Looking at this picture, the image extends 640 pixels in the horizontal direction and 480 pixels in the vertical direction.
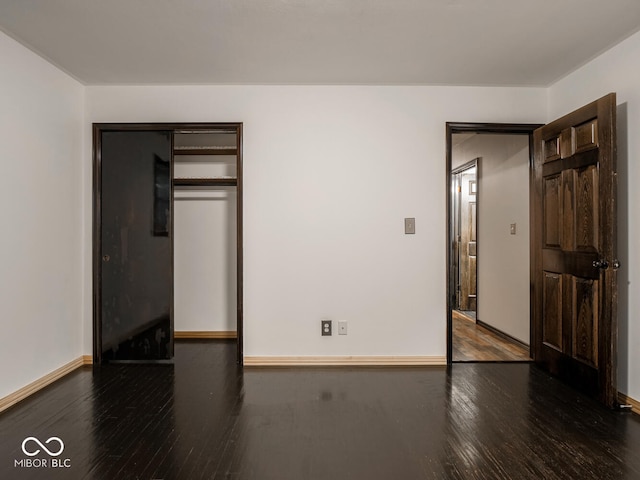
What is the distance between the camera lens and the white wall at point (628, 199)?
2664 millimetres

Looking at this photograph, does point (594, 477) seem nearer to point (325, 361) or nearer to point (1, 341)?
point (325, 361)

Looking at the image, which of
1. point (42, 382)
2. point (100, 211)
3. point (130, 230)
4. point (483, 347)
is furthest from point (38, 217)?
point (483, 347)

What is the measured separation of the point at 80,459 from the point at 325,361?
193 centimetres

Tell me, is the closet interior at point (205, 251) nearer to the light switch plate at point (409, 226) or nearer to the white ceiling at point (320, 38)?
the white ceiling at point (320, 38)

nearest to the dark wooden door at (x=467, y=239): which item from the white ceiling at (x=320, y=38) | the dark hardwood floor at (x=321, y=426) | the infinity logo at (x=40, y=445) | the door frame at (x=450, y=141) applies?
the door frame at (x=450, y=141)

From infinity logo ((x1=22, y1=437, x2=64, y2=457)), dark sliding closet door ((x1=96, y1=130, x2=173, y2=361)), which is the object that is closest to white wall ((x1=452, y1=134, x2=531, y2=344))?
dark sliding closet door ((x1=96, y1=130, x2=173, y2=361))

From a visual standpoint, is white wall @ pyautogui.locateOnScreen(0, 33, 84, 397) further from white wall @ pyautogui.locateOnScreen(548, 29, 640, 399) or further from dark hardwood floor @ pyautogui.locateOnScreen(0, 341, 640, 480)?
white wall @ pyautogui.locateOnScreen(548, 29, 640, 399)

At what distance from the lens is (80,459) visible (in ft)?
6.70

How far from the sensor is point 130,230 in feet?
11.9

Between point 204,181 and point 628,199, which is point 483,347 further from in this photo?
point 204,181

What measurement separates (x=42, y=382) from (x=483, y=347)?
3743 millimetres

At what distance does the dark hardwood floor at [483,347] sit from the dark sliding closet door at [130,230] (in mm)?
2745

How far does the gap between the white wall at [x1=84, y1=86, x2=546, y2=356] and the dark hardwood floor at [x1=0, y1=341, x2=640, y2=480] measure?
0.38 m

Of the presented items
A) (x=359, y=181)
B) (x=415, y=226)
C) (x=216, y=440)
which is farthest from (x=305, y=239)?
(x=216, y=440)
